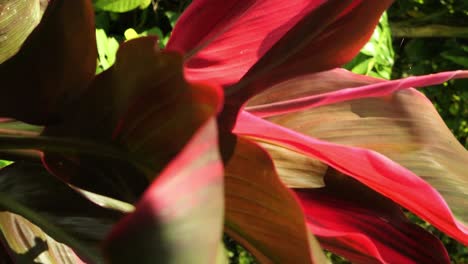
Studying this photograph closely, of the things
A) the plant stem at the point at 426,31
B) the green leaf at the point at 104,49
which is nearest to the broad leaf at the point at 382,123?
the green leaf at the point at 104,49

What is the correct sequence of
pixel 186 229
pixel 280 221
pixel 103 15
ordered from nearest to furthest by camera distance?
pixel 186 229 < pixel 280 221 < pixel 103 15

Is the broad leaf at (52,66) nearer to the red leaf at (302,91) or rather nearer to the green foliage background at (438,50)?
the red leaf at (302,91)

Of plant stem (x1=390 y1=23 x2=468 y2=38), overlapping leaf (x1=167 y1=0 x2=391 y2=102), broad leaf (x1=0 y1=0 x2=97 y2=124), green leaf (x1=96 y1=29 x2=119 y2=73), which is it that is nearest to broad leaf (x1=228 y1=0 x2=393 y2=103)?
overlapping leaf (x1=167 y1=0 x2=391 y2=102)

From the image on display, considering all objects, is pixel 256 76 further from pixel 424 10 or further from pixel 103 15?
pixel 424 10

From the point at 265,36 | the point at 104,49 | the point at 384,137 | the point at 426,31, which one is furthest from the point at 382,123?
the point at 426,31

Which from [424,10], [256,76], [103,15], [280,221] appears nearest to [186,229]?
[280,221]
